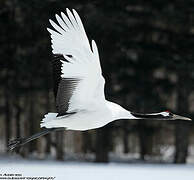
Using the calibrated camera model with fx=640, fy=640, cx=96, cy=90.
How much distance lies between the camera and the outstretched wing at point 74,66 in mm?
8438

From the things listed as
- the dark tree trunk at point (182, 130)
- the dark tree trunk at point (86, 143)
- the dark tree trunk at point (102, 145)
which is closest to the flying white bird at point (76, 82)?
the dark tree trunk at point (182, 130)

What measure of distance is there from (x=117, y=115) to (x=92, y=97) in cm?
57

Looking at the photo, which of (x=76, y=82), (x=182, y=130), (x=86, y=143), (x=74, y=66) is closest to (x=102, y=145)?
(x=182, y=130)

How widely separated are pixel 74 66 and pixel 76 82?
0.33 metres

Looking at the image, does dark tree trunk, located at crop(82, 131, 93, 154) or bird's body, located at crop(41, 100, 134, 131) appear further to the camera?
dark tree trunk, located at crop(82, 131, 93, 154)

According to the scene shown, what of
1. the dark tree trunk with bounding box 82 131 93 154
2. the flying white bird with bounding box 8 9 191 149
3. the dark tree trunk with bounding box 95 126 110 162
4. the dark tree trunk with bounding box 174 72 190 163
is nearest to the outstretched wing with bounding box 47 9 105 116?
the flying white bird with bounding box 8 9 191 149

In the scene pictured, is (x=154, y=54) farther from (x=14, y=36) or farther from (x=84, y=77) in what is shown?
(x=84, y=77)

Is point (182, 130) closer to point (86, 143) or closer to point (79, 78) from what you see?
point (86, 143)

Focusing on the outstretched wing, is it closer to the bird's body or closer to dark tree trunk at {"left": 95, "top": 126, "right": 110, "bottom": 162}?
the bird's body

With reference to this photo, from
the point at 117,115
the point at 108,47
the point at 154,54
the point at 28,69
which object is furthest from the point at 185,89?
the point at 117,115

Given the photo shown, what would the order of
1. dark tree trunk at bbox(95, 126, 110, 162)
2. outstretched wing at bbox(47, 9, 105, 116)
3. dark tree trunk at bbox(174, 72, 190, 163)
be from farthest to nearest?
dark tree trunk at bbox(95, 126, 110, 162), dark tree trunk at bbox(174, 72, 190, 163), outstretched wing at bbox(47, 9, 105, 116)

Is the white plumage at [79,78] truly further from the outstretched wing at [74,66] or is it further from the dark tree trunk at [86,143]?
the dark tree trunk at [86,143]

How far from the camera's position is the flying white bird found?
8.47 meters

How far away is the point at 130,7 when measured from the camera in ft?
65.9
